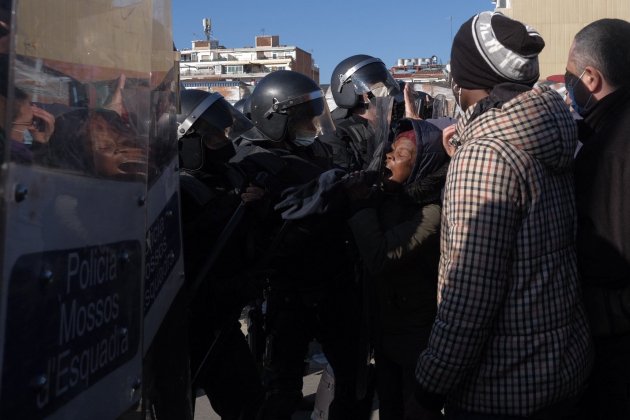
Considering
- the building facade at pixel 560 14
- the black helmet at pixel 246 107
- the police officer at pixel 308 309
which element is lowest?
the police officer at pixel 308 309

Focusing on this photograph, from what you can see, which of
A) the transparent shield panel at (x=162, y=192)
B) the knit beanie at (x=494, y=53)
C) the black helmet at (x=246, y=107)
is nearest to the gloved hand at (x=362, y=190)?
the knit beanie at (x=494, y=53)

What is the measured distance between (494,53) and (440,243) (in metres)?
0.63

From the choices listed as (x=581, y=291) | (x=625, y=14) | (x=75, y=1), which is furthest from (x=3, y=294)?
(x=625, y=14)

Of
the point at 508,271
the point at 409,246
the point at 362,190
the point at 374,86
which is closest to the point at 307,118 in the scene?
the point at 362,190

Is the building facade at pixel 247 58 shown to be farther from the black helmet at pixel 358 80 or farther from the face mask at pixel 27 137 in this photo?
the face mask at pixel 27 137

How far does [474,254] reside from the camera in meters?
1.87

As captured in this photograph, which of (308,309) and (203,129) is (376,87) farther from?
(203,129)

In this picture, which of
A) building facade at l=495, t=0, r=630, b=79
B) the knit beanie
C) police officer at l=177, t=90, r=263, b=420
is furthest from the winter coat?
building facade at l=495, t=0, r=630, b=79

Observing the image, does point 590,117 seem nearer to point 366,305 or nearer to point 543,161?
point 543,161

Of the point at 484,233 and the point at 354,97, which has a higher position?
the point at 354,97

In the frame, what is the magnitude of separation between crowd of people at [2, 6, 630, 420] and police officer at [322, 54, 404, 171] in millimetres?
634

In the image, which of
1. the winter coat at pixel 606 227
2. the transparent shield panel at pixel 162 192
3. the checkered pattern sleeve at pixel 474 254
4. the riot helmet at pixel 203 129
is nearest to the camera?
the transparent shield panel at pixel 162 192

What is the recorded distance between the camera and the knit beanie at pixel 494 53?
2.12 metres

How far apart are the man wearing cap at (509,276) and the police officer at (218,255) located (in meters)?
1.24
